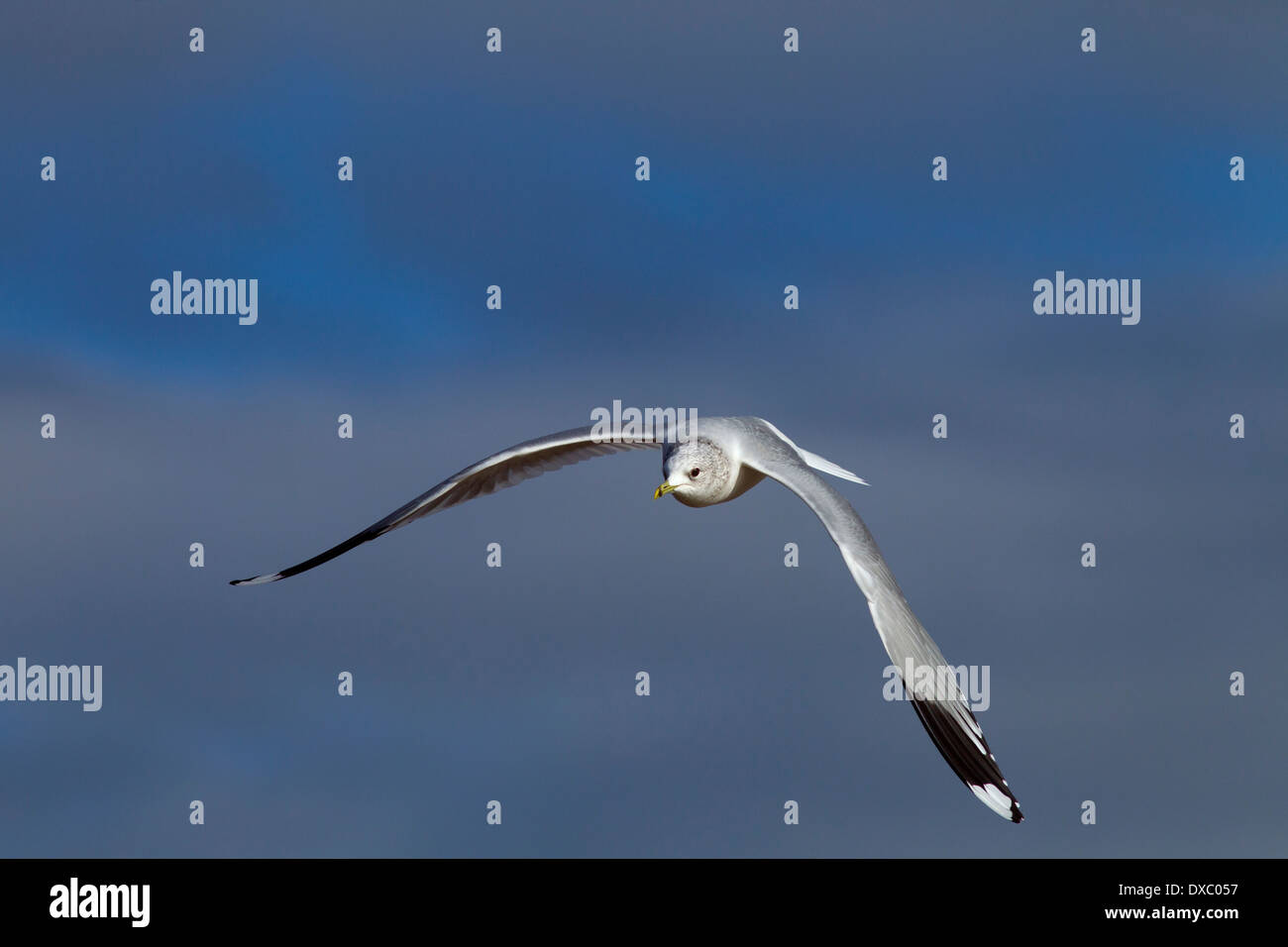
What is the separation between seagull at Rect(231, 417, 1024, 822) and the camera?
7.41 m

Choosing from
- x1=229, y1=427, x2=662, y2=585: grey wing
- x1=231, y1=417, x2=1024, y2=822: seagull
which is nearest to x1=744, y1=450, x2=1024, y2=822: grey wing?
x1=231, y1=417, x2=1024, y2=822: seagull

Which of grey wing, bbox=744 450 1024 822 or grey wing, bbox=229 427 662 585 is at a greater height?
grey wing, bbox=229 427 662 585

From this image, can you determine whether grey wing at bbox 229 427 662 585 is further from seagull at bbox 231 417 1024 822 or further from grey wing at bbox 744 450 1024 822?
grey wing at bbox 744 450 1024 822

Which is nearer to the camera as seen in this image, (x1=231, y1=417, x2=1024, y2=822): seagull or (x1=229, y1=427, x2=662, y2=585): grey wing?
(x1=231, y1=417, x2=1024, y2=822): seagull

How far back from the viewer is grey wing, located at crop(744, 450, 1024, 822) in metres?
7.36

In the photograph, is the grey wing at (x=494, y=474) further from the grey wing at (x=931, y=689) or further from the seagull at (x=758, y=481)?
the grey wing at (x=931, y=689)

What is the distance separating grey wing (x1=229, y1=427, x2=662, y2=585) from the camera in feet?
32.1

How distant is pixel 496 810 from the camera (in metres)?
9.52

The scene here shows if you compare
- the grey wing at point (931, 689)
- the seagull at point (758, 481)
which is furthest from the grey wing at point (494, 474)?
the grey wing at point (931, 689)

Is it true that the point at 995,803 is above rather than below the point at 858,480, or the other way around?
below

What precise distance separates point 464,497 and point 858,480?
9.26ft
